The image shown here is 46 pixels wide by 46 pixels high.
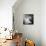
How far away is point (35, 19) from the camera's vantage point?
4.80m

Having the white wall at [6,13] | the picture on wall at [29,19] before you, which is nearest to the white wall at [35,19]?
the picture on wall at [29,19]

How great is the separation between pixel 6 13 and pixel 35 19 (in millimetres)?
1471

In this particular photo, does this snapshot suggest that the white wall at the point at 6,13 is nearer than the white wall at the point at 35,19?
Yes

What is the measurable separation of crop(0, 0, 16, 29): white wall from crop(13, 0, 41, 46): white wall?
918mm

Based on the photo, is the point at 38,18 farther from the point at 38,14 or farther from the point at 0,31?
the point at 0,31

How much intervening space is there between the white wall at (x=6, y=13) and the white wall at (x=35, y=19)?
3.01 ft

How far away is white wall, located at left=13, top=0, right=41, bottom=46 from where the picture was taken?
4793 mm

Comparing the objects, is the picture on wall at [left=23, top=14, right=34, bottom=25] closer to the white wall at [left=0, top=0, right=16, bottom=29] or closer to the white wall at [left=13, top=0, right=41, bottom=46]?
the white wall at [left=13, top=0, right=41, bottom=46]

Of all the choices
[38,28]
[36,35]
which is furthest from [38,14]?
[36,35]

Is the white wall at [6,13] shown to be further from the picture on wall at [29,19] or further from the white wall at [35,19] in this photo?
the picture on wall at [29,19]

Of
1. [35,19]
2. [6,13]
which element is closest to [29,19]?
[35,19]

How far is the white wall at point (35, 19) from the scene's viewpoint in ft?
15.7

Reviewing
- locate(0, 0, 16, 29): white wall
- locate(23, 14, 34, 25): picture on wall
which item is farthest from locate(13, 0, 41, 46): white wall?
locate(0, 0, 16, 29): white wall

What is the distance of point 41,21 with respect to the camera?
4.74 meters
